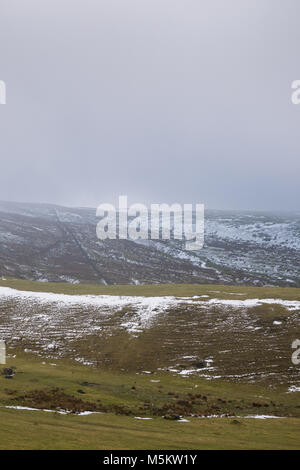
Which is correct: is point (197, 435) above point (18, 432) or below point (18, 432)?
below

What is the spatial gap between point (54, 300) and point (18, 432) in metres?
44.0

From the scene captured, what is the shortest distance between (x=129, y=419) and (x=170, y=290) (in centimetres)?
3924

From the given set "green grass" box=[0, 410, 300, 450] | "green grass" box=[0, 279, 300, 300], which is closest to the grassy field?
"green grass" box=[0, 410, 300, 450]

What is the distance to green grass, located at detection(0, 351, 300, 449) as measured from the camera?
74.1 ft

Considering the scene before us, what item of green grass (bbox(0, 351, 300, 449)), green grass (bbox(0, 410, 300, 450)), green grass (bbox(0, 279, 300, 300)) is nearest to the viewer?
green grass (bbox(0, 410, 300, 450))

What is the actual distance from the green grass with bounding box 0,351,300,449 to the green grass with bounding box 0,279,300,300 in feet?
64.1

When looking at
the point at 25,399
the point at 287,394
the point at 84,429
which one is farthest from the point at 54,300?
the point at 84,429

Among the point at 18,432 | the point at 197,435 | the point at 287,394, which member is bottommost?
the point at 287,394

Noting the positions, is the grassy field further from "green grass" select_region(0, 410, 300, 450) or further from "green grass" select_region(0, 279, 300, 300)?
"green grass" select_region(0, 279, 300, 300)

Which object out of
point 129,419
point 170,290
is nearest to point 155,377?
point 129,419

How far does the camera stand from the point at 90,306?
63281mm

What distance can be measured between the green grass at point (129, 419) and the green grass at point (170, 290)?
19.5 meters

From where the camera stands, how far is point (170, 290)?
70938 millimetres
